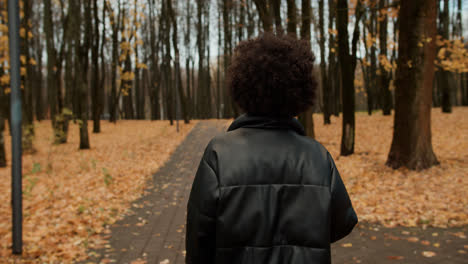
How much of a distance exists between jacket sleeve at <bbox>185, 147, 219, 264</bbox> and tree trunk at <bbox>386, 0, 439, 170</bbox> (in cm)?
776

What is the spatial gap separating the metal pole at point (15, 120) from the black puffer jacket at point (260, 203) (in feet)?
11.6

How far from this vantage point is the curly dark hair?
1662 millimetres

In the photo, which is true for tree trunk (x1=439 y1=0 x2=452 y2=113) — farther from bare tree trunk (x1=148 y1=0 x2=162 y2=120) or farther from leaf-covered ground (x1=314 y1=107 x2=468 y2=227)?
bare tree trunk (x1=148 y1=0 x2=162 y2=120)

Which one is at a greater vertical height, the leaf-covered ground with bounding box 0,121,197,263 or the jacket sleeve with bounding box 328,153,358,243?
the jacket sleeve with bounding box 328,153,358,243

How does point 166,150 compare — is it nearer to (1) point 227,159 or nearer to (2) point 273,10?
(2) point 273,10

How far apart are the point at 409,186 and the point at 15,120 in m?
6.79

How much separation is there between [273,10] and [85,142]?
8857 millimetres

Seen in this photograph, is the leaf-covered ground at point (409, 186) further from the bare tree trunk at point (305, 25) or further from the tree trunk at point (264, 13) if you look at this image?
the tree trunk at point (264, 13)

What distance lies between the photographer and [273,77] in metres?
1.65

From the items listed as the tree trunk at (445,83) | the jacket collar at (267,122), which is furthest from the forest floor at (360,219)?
the tree trunk at (445,83)

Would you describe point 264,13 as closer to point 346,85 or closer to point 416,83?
point 346,85

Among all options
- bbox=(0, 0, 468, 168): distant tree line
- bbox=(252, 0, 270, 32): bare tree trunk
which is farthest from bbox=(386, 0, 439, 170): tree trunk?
bbox=(252, 0, 270, 32): bare tree trunk

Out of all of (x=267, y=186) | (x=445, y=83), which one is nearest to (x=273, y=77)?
(x=267, y=186)

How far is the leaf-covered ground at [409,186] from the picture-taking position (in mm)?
5609
